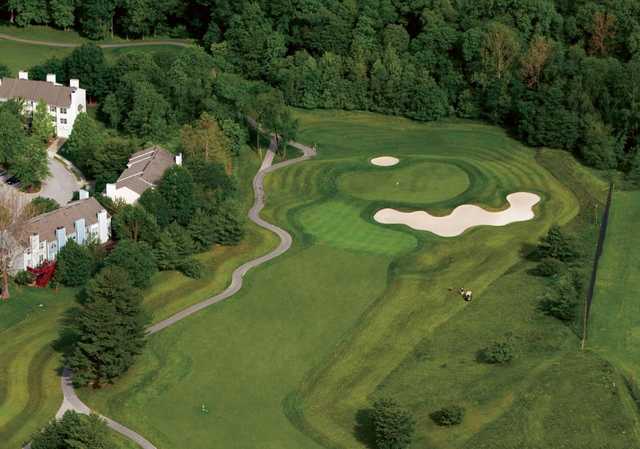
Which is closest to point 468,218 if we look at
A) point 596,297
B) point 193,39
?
point 596,297

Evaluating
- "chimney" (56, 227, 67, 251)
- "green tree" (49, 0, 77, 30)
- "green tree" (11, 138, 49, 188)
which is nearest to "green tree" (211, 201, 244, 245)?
"chimney" (56, 227, 67, 251)

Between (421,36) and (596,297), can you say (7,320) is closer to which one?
(596,297)

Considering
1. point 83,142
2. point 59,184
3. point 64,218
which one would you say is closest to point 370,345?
point 64,218

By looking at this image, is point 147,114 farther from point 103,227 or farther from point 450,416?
point 450,416

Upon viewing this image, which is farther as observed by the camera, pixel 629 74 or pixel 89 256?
pixel 629 74

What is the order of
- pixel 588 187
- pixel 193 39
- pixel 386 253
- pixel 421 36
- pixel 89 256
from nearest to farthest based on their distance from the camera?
1. pixel 89 256
2. pixel 386 253
3. pixel 588 187
4. pixel 421 36
5. pixel 193 39

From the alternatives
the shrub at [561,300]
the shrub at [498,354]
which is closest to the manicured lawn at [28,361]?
the shrub at [498,354]

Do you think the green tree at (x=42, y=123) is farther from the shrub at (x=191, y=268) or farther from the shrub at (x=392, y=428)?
the shrub at (x=392, y=428)
